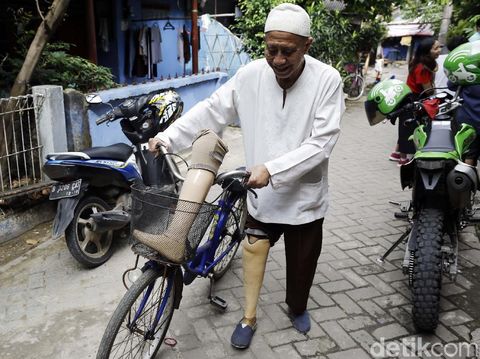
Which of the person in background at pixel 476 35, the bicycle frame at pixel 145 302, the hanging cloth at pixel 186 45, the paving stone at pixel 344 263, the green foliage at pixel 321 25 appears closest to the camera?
the bicycle frame at pixel 145 302

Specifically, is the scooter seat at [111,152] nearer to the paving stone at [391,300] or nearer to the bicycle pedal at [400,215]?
the paving stone at [391,300]

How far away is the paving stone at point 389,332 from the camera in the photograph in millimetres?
2766

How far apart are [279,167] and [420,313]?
1.29 m

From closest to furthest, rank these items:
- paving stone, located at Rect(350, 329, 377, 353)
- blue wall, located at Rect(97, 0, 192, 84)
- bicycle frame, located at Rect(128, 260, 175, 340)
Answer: bicycle frame, located at Rect(128, 260, 175, 340) < paving stone, located at Rect(350, 329, 377, 353) < blue wall, located at Rect(97, 0, 192, 84)

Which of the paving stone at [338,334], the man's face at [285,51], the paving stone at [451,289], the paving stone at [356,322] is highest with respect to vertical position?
the man's face at [285,51]

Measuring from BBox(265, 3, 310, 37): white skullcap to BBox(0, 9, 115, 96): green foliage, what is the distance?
12.0 ft

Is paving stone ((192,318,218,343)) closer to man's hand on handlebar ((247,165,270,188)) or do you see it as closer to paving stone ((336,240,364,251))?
man's hand on handlebar ((247,165,270,188))

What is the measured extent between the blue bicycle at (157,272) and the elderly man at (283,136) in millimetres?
218

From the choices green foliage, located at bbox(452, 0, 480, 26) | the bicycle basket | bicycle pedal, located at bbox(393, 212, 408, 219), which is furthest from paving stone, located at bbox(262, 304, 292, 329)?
the bicycle basket

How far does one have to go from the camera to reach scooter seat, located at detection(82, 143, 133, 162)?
3.54 metres

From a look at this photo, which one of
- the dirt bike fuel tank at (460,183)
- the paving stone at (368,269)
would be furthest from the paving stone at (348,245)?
the dirt bike fuel tank at (460,183)

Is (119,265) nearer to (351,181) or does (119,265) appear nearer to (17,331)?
(17,331)

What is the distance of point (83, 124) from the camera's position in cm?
473

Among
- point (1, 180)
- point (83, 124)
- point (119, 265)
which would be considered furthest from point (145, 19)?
point (119, 265)
